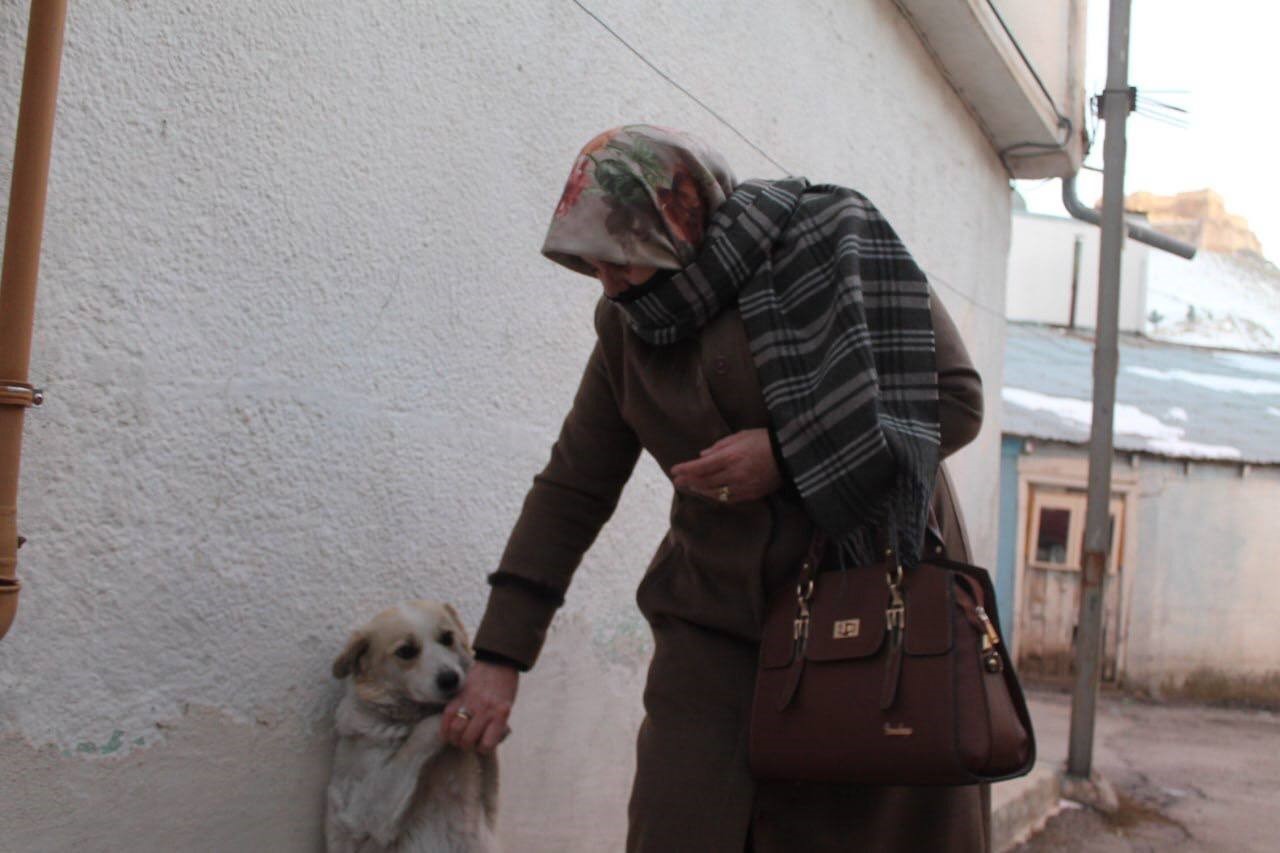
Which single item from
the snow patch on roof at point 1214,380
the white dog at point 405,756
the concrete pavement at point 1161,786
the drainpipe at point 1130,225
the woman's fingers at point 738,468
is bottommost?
the concrete pavement at point 1161,786

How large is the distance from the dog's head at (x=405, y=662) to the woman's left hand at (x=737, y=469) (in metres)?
0.77

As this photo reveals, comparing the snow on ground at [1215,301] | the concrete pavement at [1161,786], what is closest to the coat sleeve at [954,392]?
the concrete pavement at [1161,786]

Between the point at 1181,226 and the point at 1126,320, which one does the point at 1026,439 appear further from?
the point at 1181,226

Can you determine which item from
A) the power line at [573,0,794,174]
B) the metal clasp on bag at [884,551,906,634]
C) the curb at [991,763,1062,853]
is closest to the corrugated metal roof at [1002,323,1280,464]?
the curb at [991,763,1062,853]

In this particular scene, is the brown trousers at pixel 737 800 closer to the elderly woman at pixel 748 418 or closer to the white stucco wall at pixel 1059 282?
the elderly woman at pixel 748 418

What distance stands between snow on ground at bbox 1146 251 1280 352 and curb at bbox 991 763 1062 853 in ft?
55.3

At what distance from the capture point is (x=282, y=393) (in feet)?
8.07

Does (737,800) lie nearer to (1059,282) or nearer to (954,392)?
(954,392)

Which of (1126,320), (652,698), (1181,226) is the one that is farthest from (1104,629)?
(1181,226)

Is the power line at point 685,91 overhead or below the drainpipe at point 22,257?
overhead

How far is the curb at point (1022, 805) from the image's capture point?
5.33 meters

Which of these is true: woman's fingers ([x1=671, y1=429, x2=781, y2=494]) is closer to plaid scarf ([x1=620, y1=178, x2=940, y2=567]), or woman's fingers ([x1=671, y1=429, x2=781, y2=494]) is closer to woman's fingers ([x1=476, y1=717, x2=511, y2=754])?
plaid scarf ([x1=620, y1=178, x2=940, y2=567])

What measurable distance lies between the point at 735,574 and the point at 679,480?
18 cm

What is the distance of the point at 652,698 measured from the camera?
84.7 inches
